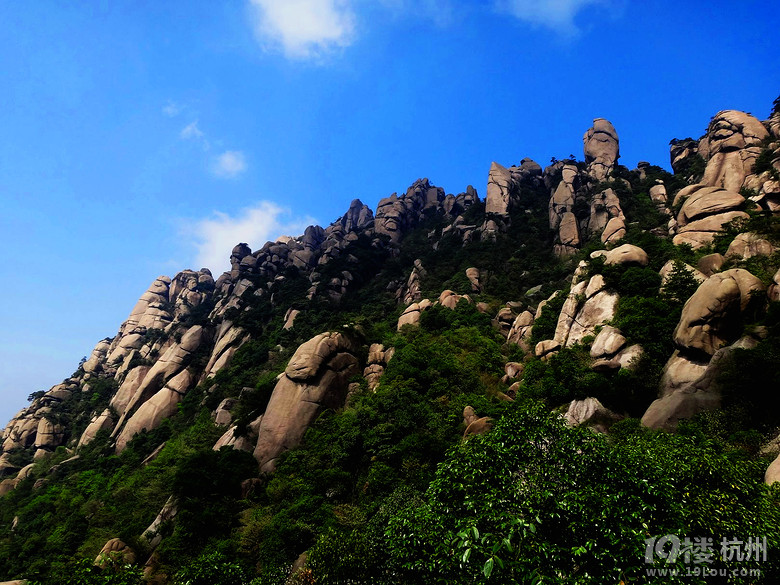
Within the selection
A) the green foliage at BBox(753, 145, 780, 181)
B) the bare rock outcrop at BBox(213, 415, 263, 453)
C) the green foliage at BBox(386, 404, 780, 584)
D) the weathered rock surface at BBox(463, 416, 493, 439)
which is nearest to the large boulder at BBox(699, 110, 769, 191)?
the green foliage at BBox(753, 145, 780, 181)

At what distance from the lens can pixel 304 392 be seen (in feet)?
128

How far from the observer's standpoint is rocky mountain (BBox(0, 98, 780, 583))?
2589cm

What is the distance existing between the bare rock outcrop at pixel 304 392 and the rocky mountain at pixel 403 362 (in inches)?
8.1

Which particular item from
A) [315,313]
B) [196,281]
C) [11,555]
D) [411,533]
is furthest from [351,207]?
[411,533]

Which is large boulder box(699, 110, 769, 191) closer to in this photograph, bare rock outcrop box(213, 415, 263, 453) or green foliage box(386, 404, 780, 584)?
green foliage box(386, 404, 780, 584)

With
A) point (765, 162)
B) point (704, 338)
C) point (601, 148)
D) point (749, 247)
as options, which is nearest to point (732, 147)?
point (765, 162)

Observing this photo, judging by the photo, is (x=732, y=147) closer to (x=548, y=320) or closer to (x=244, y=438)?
(x=548, y=320)

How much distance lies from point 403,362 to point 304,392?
369 inches

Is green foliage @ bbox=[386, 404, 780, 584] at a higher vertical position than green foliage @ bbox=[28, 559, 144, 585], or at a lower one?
higher

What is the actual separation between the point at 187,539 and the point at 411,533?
2077 centimetres

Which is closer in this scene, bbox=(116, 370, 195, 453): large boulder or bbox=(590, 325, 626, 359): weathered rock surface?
bbox=(590, 325, 626, 359): weathered rock surface

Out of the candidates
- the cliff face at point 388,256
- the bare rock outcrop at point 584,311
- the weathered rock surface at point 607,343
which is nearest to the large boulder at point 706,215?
the cliff face at point 388,256

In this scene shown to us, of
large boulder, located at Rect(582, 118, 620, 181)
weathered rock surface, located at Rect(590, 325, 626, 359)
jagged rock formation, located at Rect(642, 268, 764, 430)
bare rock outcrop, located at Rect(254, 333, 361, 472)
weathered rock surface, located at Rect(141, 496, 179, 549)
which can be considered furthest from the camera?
large boulder, located at Rect(582, 118, 620, 181)

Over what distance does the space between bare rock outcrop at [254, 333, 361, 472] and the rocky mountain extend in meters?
0.21
